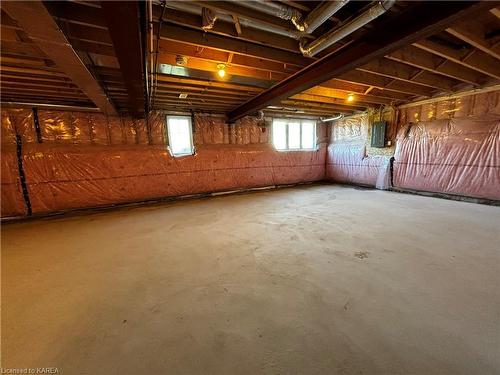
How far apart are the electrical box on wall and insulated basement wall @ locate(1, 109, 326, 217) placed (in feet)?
7.23

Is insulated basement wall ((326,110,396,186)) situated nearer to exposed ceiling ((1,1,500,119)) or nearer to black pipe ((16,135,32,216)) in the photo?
exposed ceiling ((1,1,500,119))

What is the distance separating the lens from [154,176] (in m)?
4.59

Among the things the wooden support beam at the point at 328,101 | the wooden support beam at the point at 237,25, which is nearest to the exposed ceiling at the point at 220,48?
the wooden support beam at the point at 237,25

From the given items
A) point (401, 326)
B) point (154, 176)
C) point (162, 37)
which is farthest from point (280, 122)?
point (401, 326)

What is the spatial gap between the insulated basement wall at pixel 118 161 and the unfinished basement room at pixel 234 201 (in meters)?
0.03

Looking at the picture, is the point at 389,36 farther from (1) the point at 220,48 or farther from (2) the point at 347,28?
(1) the point at 220,48

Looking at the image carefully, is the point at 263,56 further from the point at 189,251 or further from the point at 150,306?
the point at 150,306

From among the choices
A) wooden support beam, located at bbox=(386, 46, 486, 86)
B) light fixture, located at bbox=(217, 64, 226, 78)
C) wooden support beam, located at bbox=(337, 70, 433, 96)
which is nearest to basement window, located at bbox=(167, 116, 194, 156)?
light fixture, located at bbox=(217, 64, 226, 78)

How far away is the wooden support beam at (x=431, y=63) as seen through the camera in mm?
2486

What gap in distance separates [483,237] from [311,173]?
438 centimetres

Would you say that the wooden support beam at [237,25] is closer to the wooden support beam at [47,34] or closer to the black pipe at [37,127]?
the wooden support beam at [47,34]

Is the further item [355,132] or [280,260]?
[355,132]

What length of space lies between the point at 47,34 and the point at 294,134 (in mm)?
5777

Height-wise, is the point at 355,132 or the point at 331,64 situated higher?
the point at 331,64
